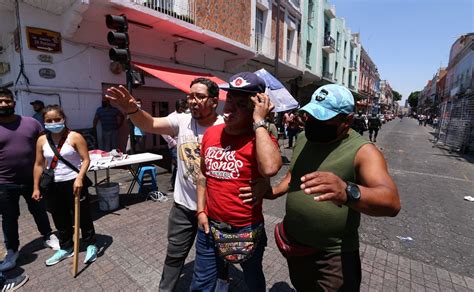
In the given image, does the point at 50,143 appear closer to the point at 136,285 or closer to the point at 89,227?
the point at 89,227

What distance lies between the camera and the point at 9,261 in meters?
3.02

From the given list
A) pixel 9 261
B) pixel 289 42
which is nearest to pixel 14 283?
pixel 9 261

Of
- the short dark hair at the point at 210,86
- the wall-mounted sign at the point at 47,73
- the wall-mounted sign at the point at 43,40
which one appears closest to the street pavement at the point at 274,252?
the short dark hair at the point at 210,86

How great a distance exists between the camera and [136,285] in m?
2.77

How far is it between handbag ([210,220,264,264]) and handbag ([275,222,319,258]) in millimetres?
212

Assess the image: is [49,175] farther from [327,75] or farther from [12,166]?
[327,75]

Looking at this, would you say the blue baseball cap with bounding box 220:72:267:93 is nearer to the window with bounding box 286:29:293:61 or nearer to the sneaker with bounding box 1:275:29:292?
the sneaker with bounding box 1:275:29:292

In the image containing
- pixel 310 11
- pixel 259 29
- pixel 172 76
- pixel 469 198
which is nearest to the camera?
pixel 469 198

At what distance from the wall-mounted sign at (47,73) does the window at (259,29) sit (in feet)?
29.6

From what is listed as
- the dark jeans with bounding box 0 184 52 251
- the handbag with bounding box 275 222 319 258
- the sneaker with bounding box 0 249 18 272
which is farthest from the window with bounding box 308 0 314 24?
the sneaker with bounding box 0 249 18 272

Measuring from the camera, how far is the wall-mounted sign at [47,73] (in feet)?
22.5

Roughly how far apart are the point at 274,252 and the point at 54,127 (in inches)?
121

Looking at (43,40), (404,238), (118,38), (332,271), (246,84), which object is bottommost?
(404,238)

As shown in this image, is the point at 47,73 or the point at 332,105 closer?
the point at 332,105
